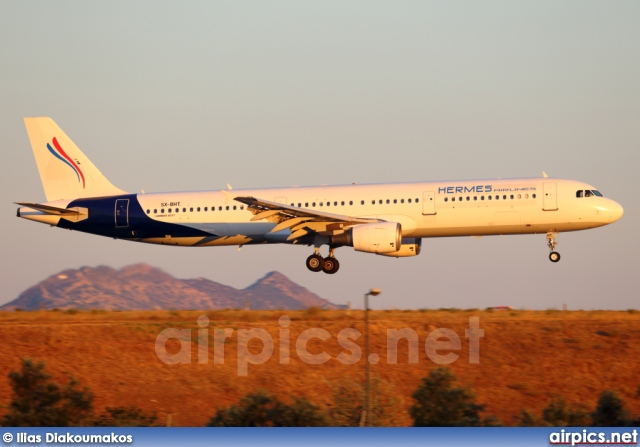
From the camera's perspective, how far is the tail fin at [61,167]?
1929 inches

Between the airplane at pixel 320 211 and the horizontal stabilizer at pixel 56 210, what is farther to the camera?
the horizontal stabilizer at pixel 56 210

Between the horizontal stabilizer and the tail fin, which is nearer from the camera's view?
the horizontal stabilizer

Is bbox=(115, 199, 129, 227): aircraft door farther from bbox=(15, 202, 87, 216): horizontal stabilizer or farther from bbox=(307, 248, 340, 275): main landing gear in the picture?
bbox=(307, 248, 340, 275): main landing gear

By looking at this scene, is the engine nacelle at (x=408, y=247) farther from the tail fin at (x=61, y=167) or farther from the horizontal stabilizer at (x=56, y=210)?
the horizontal stabilizer at (x=56, y=210)

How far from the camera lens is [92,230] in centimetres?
4744

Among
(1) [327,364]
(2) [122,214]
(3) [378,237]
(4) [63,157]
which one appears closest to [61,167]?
(4) [63,157]

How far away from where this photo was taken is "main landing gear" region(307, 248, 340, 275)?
1793 inches

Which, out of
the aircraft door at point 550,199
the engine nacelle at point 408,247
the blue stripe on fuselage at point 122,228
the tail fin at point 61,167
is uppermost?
the tail fin at point 61,167

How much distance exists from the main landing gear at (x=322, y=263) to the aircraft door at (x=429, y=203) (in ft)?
16.4

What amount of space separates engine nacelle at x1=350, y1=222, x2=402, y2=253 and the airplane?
0.14 feet

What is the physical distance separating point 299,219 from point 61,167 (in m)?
13.6

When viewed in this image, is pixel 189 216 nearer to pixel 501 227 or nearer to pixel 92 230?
pixel 92 230

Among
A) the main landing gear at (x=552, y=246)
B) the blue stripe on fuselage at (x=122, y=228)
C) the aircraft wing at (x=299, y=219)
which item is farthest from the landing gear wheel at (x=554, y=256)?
the blue stripe on fuselage at (x=122, y=228)

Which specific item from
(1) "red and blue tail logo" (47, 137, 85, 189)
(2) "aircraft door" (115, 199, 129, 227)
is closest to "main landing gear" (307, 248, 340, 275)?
(2) "aircraft door" (115, 199, 129, 227)
